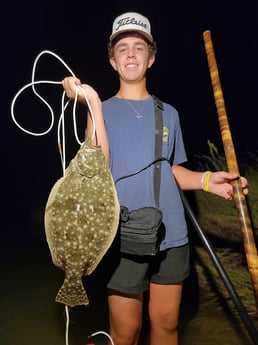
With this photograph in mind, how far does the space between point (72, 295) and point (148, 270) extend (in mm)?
477

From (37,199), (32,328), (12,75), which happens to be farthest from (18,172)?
(32,328)

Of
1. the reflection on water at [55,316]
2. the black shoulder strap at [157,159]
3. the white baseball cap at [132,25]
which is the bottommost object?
the reflection on water at [55,316]

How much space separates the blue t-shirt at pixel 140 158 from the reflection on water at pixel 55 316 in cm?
133

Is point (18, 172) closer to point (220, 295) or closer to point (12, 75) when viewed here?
point (12, 75)

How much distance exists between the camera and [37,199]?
3.26 meters

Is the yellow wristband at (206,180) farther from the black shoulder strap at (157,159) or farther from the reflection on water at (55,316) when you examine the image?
the reflection on water at (55,316)

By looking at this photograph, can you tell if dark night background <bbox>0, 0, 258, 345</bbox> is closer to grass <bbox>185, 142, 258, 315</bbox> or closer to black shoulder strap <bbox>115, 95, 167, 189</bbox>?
grass <bbox>185, 142, 258, 315</bbox>

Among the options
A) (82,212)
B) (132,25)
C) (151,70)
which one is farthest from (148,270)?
(151,70)

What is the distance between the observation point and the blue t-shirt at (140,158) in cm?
152

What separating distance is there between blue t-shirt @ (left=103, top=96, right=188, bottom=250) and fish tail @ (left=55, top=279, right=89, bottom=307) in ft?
1.43

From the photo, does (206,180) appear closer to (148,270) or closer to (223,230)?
(148,270)

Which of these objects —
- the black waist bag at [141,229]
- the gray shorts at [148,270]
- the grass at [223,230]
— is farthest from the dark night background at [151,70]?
the black waist bag at [141,229]

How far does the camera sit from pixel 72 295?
121 cm

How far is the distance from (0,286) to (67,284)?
243cm
